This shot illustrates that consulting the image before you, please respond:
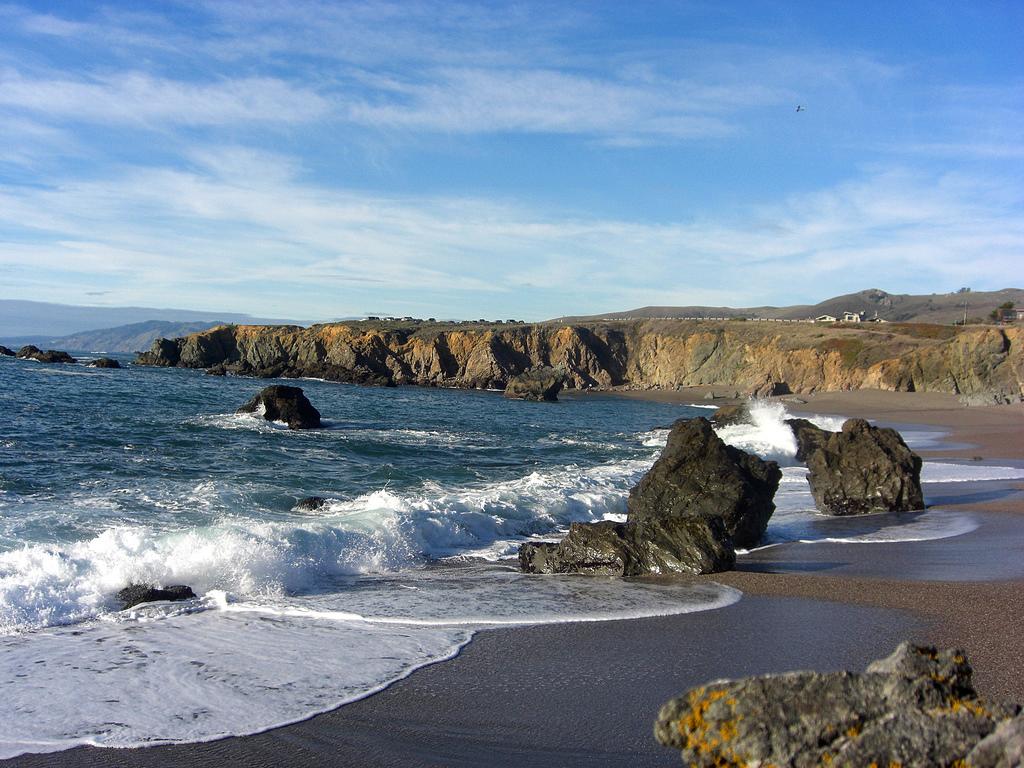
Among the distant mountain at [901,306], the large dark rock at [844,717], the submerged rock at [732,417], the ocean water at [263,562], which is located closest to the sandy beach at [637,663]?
the ocean water at [263,562]

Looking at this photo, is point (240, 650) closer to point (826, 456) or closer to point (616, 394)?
point (826, 456)

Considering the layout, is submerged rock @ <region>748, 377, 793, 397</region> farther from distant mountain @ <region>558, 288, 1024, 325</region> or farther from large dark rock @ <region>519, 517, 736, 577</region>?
distant mountain @ <region>558, 288, 1024, 325</region>

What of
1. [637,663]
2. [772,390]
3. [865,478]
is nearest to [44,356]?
[772,390]

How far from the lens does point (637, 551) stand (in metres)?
11.1

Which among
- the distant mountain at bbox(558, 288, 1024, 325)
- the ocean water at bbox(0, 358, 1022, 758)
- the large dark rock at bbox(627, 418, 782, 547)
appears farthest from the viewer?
the distant mountain at bbox(558, 288, 1024, 325)

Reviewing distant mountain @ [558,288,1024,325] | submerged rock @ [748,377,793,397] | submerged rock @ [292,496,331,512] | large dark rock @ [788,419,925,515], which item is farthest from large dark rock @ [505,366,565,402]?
distant mountain @ [558,288,1024,325]

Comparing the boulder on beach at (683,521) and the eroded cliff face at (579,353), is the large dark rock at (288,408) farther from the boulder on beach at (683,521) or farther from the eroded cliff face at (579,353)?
the eroded cliff face at (579,353)

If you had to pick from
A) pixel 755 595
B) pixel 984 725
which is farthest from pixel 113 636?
pixel 984 725

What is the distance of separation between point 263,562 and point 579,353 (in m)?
70.1

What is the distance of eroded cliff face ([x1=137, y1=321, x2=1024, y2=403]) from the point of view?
63.2 meters

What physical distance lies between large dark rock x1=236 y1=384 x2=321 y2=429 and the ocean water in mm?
2975

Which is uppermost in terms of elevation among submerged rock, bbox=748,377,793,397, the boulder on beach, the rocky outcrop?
the rocky outcrop

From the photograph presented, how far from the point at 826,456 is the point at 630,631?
10322mm

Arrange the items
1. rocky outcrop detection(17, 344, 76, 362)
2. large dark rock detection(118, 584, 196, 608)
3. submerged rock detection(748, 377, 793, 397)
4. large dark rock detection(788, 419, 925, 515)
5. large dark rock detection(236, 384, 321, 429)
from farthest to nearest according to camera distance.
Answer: rocky outcrop detection(17, 344, 76, 362) < submerged rock detection(748, 377, 793, 397) < large dark rock detection(236, 384, 321, 429) < large dark rock detection(788, 419, 925, 515) < large dark rock detection(118, 584, 196, 608)
